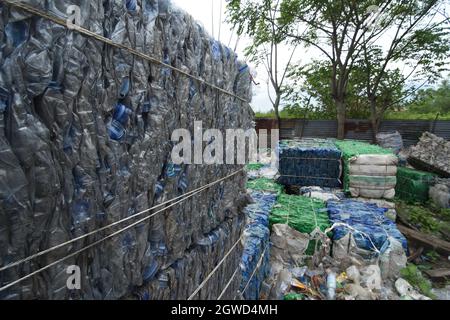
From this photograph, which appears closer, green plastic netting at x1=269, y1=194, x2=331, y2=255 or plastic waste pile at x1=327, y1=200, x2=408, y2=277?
plastic waste pile at x1=327, y1=200, x2=408, y2=277

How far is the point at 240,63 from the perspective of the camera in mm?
2928

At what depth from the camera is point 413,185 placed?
9.13 meters

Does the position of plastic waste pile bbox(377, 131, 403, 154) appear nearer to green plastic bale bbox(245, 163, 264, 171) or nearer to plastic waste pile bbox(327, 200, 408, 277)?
green plastic bale bbox(245, 163, 264, 171)

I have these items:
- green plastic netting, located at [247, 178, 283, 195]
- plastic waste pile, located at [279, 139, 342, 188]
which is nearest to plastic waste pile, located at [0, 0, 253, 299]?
green plastic netting, located at [247, 178, 283, 195]

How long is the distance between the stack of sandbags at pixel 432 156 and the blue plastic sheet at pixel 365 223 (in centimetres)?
492

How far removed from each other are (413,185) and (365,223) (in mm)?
4880

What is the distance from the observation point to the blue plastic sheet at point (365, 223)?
4836 millimetres

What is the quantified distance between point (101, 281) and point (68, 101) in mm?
733

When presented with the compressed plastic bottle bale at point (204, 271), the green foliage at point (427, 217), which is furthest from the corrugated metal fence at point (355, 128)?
the compressed plastic bottle bale at point (204, 271)

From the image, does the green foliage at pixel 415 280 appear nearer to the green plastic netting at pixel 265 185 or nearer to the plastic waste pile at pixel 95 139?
the green plastic netting at pixel 265 185

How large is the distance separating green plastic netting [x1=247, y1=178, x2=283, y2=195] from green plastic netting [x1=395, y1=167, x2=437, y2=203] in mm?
4402

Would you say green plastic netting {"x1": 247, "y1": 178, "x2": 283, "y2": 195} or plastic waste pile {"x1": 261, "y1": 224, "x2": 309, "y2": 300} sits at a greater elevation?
green plastic netting {"x1": 247, "y1": 178, "x2": 283, "y2": 195}

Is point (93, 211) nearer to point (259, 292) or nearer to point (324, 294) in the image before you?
point (259, 292)

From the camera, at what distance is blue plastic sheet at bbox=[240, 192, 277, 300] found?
3220 millimetres
